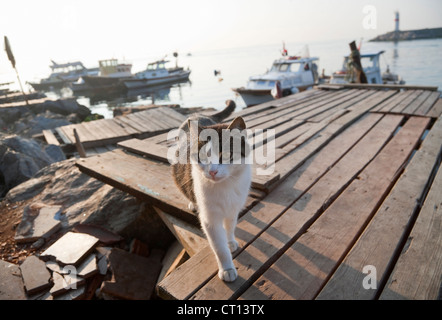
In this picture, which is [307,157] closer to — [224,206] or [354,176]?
[354,176]

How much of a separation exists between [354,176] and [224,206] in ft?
6.69

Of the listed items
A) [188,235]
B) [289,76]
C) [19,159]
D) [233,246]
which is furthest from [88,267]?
[289,76]

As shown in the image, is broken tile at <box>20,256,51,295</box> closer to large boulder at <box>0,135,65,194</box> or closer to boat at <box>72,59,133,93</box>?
large boulder at <box>0,135,65,194</box>

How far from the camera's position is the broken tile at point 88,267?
304 cm

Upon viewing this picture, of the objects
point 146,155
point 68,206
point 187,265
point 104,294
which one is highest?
point 146,155

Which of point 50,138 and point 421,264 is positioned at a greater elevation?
point 50,138

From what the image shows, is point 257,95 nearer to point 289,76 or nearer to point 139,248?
→ point 289,76

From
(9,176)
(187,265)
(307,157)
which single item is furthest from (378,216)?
(9,176)

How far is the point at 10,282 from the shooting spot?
9.37 feet

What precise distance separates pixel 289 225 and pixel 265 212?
302 mm

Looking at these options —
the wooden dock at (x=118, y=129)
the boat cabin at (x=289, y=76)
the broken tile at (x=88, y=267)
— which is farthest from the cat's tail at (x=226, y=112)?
the boat cabin at (x=289, y=76)

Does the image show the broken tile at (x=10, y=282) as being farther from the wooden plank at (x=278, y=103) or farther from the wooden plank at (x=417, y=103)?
the wooden plank at (x=417, y=103)

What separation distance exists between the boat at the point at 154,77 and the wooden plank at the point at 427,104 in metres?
35.1

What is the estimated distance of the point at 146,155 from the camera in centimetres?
427
